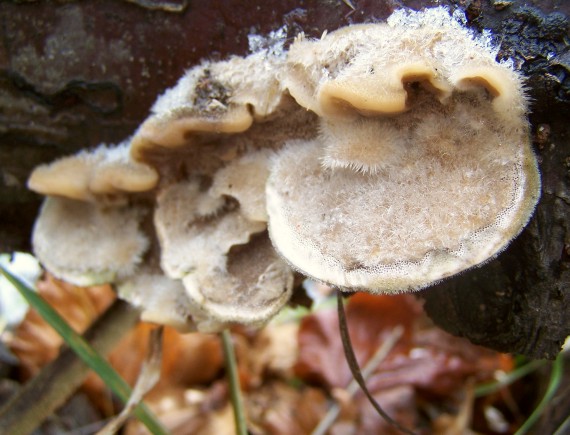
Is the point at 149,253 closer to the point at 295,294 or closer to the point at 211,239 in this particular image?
the point at 211,239

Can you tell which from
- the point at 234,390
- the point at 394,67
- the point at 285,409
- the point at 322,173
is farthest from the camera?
the point at 285,409

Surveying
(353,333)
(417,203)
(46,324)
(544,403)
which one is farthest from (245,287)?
(46,324)

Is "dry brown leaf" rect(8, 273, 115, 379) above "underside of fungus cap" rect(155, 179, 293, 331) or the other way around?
the other way around

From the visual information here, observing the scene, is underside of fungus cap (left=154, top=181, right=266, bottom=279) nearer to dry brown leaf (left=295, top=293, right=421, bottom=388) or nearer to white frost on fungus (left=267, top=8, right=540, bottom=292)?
white frost on fungus (left=267, top=8, right=540, bottom=292)

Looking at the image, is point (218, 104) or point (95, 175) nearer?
point (218, 104)

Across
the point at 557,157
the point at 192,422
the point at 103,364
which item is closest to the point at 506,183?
the point at 557,157

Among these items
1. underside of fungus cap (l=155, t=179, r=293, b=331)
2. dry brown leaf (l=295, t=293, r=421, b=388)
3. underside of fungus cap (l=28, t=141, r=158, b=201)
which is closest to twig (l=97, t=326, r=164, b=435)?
underside of fungus cap (l=155, t=179, r=293, b=331)

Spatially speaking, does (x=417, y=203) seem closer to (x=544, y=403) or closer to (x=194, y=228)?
(x=194, y=228)
